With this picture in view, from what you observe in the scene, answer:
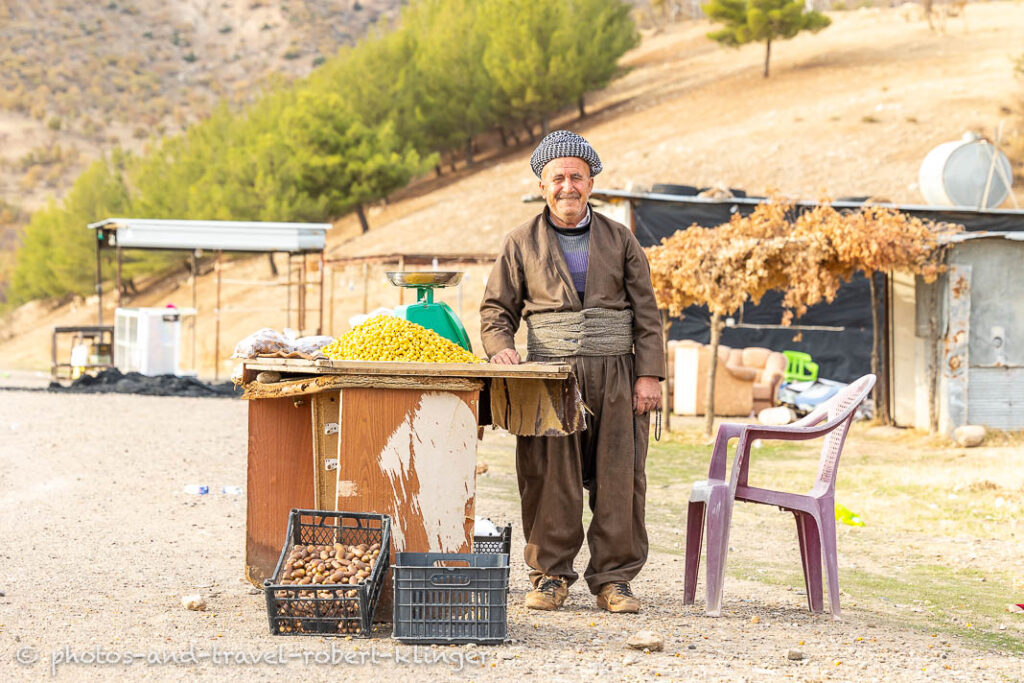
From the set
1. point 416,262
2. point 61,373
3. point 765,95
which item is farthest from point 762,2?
point 61,373

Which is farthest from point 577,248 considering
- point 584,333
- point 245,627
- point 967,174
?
point 967,174

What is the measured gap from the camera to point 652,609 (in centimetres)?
499

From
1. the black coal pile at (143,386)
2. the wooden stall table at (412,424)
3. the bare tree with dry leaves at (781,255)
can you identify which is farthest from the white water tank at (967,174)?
the wooden stall table at (412,424)

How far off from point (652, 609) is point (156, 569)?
2205 millimetres

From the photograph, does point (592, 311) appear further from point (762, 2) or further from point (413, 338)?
point (762, 2)

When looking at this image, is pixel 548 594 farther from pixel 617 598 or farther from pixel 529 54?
pixel 529 54

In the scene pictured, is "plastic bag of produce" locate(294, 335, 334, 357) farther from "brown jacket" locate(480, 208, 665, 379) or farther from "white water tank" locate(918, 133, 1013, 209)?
"white water tank" locate(918, 133, 1013, 209)

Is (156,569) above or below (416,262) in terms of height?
below

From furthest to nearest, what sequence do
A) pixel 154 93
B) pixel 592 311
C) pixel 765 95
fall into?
pixel 154 93 < pixel 765 95 < pixel 592 311

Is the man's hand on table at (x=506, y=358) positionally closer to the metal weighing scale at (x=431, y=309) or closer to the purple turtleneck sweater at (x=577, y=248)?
the metal weighing scale at (x=431, y=309)

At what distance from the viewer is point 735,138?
121ft

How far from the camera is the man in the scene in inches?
186

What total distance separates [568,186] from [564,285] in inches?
15.2

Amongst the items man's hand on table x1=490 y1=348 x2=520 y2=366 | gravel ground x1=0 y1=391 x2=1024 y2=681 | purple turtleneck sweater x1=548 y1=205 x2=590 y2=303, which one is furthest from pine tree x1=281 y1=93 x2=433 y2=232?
man's hand on table x1=490 y1=348 x2=520 y2=366
